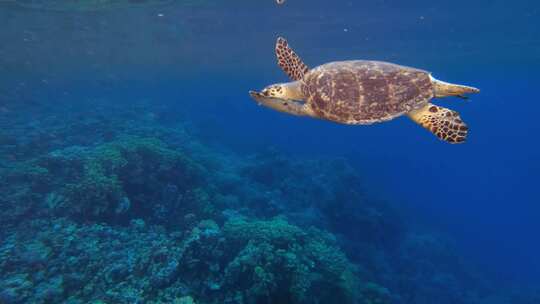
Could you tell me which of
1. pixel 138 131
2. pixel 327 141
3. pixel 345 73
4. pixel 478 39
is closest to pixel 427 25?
pixel 478 39

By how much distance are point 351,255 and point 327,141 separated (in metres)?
33.0

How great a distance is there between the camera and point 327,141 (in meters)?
46.2

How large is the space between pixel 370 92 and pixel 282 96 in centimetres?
197

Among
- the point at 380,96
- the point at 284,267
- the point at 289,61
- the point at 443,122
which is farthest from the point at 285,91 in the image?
the point at 284,267

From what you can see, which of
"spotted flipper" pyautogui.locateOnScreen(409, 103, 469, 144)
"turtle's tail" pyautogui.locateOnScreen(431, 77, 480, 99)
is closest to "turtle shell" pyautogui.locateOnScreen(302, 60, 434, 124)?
"turtle's tail" pyautogui.locateOnScreen(431, 77, 480, 99)

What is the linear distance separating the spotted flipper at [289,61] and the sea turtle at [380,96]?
1.27 meters

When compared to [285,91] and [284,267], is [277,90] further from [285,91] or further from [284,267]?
[284,267]

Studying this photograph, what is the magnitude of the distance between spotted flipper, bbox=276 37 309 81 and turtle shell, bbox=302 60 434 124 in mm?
1479

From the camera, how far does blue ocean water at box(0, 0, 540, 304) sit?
21.9 feet

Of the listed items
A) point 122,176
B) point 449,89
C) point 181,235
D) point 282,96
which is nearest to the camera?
point 449,89

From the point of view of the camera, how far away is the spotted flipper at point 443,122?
16.6 ft

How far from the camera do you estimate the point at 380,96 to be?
5.34m

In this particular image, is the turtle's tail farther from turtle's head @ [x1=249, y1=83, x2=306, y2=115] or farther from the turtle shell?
turtle's head @ [x1=249, y1=83, x2=306, y2=115]

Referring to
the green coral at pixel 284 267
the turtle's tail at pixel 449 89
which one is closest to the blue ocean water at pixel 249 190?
the green coral at pixel 284 267
